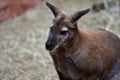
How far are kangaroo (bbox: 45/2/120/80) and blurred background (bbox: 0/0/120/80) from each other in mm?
1234

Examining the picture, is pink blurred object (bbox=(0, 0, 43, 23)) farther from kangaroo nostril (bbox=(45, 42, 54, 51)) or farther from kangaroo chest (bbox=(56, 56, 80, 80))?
kangaroo nostril (bbox=(45, 42, 54, 51))

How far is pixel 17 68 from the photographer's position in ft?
20.6

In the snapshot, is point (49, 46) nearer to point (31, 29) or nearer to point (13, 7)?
point (31, 29)

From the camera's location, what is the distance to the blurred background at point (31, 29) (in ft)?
20.4

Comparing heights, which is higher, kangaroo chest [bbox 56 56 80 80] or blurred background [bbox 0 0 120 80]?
kangaroo chest [bbox 56 56 80 80]

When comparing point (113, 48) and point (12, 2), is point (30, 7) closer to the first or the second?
point (12, 2)

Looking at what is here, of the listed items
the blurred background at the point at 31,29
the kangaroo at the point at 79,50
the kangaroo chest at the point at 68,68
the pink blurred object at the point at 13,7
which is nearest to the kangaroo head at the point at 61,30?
the kangaroo at the point at 79,50

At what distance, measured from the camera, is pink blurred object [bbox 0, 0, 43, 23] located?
8.35 m

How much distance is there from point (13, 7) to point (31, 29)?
801 millimetres

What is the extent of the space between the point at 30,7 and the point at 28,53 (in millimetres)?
2484

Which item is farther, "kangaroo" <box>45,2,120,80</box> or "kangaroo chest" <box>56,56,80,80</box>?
"kangaroo chest" <box>56,56,80,80</box>

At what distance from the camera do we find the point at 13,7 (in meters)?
8.63

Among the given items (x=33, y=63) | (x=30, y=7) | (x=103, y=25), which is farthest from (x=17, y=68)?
(x=30, y=7)

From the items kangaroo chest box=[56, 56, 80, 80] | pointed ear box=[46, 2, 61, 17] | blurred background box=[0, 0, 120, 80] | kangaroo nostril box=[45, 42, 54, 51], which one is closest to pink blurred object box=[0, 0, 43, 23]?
blurred background box=[0, 0, 120, 80]
